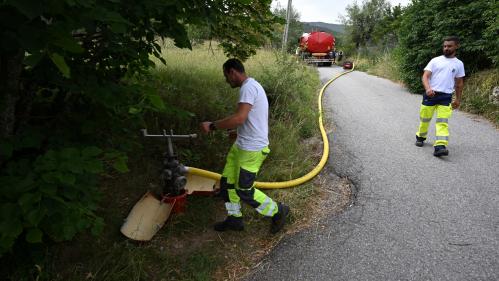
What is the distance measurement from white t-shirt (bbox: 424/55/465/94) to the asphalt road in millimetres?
1002

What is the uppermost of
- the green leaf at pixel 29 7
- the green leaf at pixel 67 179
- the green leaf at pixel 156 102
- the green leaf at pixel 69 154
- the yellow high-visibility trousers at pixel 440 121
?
the green leaf at pixel 29 7

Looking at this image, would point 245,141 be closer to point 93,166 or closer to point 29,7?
point 93,166

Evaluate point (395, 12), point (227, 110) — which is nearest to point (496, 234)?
point (227, 110)

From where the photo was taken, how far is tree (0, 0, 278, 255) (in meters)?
1.55

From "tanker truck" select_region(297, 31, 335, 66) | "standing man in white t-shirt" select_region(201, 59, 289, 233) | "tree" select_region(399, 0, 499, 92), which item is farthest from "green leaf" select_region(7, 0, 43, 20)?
"tanker truck" select_region(297, 31, 335, 66)

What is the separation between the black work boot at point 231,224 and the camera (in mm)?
3535

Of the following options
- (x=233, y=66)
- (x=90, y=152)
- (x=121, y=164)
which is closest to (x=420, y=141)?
(x=233, y=66)

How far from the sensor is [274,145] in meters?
5.10

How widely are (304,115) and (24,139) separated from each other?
5349 mm

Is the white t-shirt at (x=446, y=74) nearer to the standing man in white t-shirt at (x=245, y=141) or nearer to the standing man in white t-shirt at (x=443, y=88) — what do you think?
the standing man in white t-shirt at (x=443, y=88)

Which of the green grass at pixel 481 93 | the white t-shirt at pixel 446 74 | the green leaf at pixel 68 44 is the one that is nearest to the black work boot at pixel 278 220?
the green leaf at pixel 68 44

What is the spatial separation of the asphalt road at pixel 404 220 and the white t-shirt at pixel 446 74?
1002 millimetres

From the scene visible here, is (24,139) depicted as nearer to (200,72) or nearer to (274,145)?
(274,145)

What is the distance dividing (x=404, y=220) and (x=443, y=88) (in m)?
2.80
